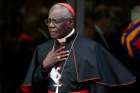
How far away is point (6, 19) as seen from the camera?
845 centimetres

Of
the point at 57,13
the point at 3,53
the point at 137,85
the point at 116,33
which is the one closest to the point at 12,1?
the point at 3,53

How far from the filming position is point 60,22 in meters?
5.11

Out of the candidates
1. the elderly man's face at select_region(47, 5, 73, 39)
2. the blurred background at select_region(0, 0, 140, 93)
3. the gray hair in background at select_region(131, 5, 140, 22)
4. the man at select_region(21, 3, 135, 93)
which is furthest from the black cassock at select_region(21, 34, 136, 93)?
the gray hair in background at select_region(131, 5, 140, 22)

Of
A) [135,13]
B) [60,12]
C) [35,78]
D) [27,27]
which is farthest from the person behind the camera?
[27,27]

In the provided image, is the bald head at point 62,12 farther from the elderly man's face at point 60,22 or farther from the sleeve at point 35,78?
the sleeve at point 35,78

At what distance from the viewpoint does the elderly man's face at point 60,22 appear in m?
5.10

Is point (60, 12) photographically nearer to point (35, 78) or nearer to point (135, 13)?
point (35, 78)

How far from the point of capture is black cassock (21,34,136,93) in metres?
5.16

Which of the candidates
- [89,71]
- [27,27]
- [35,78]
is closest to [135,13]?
[89,71]

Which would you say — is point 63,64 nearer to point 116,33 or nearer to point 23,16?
point 116,33

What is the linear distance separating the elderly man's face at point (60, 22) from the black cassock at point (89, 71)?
114 mm

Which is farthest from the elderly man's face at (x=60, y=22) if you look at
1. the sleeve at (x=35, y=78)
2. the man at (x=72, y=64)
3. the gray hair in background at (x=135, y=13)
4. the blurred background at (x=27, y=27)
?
the gray hair in background at (x=135, y=13)

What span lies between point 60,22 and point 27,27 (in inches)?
122

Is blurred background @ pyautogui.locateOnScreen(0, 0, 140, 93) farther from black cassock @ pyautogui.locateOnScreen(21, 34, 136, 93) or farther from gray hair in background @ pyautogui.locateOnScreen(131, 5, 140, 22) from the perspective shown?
black cassock @ pyautogui.locateOnScreen(21, 34, 136, 93)
